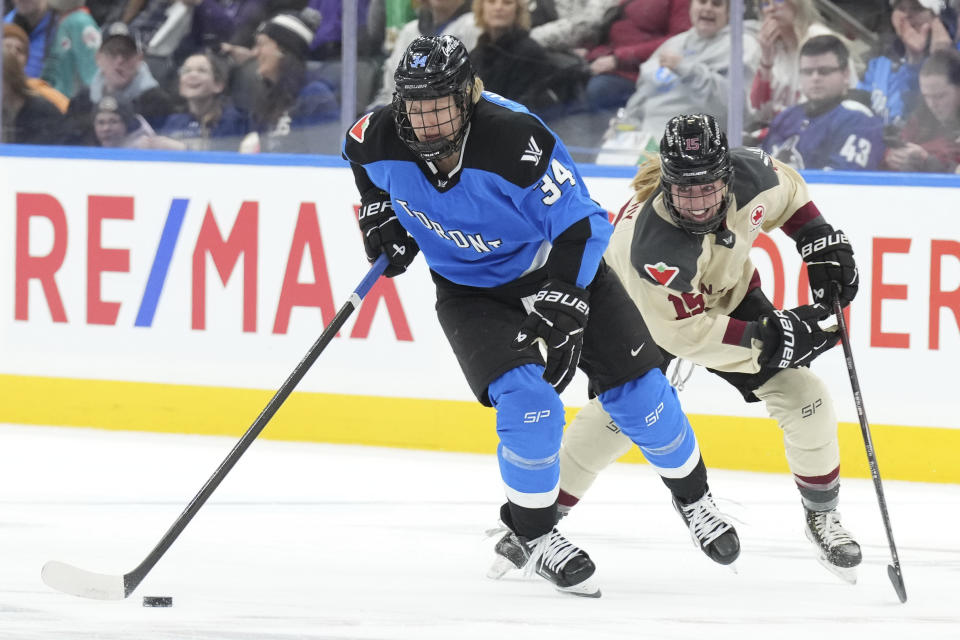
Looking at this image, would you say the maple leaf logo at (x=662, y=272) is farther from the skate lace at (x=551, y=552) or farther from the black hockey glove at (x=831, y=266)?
the skate lace at (x=551, y=552)

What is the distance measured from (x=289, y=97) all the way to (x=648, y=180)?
8.74ft

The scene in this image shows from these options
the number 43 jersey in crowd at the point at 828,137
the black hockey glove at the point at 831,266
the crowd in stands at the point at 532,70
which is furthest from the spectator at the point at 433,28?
the black hockey glove at the point at 831,266

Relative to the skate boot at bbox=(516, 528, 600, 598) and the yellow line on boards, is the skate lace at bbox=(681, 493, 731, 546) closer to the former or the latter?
the skate boot at bbox=(516, 528, 600, 598)

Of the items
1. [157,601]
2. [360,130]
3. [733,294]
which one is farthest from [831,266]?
[157,601]

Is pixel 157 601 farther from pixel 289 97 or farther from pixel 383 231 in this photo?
pixel 289 97

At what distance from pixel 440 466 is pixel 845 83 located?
187cm

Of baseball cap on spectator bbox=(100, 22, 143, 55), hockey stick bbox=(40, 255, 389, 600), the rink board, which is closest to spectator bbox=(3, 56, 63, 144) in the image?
baseball cap on spectator bbox=(100, 22, 143, 55)

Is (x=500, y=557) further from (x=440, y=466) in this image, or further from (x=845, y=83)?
(x=845, y=83)

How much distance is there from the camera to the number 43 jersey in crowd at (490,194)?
3178 mm

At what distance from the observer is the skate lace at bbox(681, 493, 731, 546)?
11.5 ft

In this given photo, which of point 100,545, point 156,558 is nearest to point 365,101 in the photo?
point 100,545

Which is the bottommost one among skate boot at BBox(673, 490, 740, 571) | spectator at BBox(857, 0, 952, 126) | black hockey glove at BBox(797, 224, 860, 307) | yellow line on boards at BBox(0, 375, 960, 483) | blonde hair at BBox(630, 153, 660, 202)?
yellow line on boards at BBox(0, 375, 960, 483)

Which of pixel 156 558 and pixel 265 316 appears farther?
pixel 265 316

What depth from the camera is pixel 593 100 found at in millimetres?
5734
